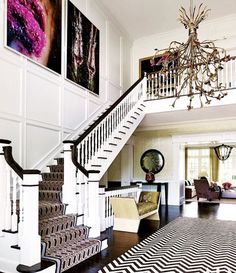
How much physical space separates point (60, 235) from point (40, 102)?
297cm

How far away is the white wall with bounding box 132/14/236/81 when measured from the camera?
9000mm

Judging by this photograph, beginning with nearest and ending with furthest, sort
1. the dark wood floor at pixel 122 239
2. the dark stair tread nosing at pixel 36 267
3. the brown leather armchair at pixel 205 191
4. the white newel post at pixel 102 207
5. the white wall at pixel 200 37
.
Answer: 1. the dark stair tread nosing at pixel 36 267
2. the dark wood floor at pixel 122 239
3. the white newel post at pixel 102 207
4. the white wall at pixel 200 37
5. the brown leather armchair at pixel 205 191

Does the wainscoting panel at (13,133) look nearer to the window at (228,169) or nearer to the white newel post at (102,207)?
the white newel post at (102,207)

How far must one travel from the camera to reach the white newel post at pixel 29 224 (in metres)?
3.14

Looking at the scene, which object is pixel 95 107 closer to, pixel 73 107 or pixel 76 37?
pixel 73 107

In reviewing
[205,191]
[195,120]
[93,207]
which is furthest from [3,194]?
[205,191]

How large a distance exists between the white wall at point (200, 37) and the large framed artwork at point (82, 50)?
2.80 metres

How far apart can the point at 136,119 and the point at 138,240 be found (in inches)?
143

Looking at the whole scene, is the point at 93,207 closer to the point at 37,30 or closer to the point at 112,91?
the point at 37,30

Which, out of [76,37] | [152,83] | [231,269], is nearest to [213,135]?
[152,83]

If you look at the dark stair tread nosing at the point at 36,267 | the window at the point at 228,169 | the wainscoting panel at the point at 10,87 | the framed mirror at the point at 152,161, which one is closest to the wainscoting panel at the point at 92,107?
the wainscoting panel at the point at 10,87

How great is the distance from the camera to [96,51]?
26.2 feet

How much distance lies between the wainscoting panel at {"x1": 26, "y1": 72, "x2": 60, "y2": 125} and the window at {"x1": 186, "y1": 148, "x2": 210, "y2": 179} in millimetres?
11664

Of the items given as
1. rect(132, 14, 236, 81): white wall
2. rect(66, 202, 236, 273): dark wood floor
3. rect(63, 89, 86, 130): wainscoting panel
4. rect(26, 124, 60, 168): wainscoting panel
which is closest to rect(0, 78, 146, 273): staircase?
rect(66, 202, 236, 273): dark wood floor
